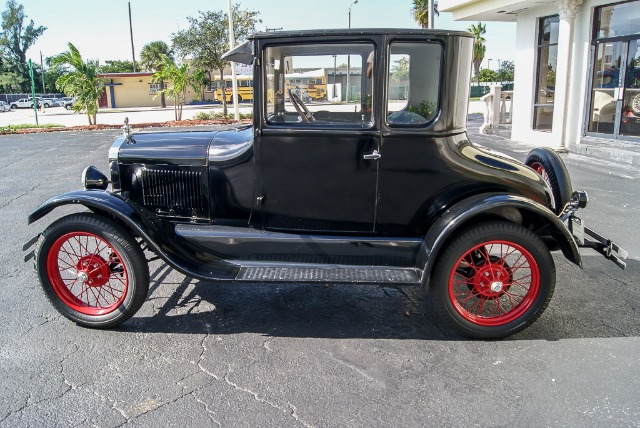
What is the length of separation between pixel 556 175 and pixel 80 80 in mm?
21294

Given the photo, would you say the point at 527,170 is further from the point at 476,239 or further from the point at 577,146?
the point at 577,146

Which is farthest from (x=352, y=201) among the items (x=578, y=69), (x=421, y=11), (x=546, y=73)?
(x=421, y=11)

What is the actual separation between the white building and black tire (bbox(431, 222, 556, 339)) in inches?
335

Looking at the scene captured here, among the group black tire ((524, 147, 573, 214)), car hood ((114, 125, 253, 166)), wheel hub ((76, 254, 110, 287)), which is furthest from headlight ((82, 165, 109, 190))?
black tire ((524, 147, 573, 214))

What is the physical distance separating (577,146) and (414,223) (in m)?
9.15

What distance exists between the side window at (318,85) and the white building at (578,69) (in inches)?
351

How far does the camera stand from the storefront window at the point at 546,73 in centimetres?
1246

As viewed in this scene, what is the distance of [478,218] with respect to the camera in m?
3.28

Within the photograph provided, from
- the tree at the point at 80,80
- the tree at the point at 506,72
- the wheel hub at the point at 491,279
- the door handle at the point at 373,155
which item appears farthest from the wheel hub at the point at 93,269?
the tree at the point at 506,72

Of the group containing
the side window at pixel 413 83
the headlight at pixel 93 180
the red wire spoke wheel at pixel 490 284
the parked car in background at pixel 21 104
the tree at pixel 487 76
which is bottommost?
the red wire spoke wheel at pixel 490 284

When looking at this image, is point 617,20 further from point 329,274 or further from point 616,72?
point 329,274

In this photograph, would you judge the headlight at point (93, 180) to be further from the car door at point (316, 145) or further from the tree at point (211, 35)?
the tree at point (211, 35)

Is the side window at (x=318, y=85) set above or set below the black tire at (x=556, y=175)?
above

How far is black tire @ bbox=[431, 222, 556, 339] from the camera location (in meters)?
3.13
